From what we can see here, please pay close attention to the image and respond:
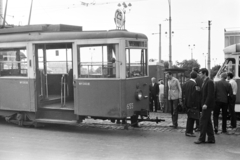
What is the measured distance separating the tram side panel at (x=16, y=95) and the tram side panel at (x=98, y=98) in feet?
5.83

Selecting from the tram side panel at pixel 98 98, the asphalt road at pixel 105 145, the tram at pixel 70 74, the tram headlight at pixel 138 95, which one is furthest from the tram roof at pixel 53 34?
the asphalt road at pixel 105 145

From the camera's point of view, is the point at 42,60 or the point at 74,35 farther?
the point at 42,60

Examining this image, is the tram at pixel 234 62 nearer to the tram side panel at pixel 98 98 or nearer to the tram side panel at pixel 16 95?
the tram side panel at pixel 98 98

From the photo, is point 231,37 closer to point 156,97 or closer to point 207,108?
point 156,97

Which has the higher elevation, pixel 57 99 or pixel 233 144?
pixel 57 99

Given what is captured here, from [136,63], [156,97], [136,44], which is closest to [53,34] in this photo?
[136,44]

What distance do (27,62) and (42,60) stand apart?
0.61 m

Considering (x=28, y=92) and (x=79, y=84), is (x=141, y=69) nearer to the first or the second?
(x=79, y=84)

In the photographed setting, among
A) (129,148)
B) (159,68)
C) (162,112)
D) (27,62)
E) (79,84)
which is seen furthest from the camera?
(159,68)

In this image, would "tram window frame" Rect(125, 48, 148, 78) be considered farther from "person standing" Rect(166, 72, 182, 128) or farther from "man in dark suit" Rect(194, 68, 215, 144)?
"man in dark suit" Rect(194, 68, 215, 144)

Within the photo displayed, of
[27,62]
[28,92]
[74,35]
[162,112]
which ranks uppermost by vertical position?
[74,35]

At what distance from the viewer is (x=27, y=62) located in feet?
37.8

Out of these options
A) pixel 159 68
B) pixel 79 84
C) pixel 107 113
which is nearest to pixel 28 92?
pixel 79 84

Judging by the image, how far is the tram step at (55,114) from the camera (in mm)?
11152
